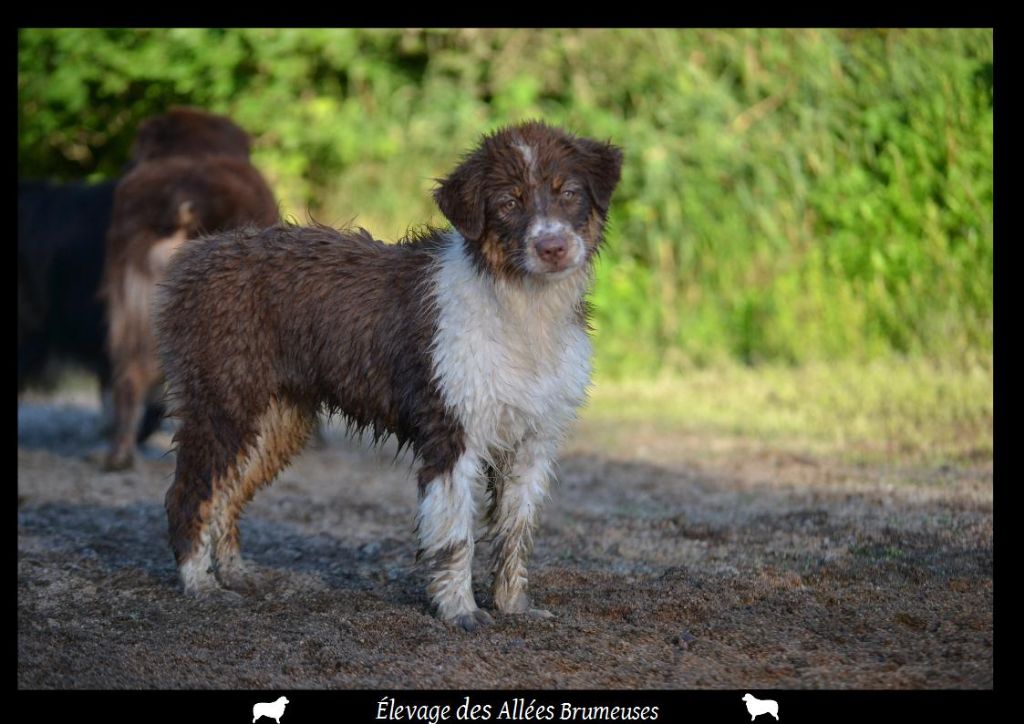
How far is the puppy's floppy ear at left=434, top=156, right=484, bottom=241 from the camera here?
5.19m

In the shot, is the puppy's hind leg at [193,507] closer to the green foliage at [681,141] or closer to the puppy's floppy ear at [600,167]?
the puppy's floppy ear at [600,167]

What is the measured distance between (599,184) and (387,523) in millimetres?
2809

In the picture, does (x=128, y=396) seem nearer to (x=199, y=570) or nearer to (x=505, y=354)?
(x=199, y=570)

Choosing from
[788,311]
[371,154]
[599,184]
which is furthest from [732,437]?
[371,154]

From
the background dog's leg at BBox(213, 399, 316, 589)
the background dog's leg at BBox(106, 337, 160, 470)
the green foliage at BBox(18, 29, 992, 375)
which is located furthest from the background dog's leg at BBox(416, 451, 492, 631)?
the green foliage at BBox(18, 29, 992, 375)

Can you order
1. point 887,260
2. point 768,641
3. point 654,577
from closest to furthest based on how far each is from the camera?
point 768,641, point 654,577, point 887,260

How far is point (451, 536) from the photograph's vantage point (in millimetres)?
5191

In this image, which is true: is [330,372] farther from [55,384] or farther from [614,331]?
[614,331]

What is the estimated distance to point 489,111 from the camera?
13508 mm

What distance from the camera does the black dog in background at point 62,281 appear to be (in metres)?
9.59

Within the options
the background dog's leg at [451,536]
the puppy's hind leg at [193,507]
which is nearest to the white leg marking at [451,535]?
the background dog's leg at [451,536]

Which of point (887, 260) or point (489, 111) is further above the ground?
point (489, 111)
